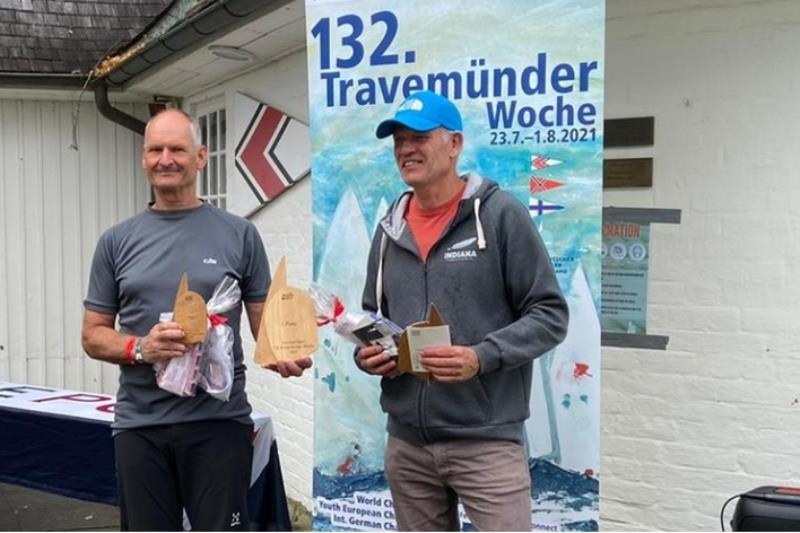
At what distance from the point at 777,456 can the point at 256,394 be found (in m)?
3.56

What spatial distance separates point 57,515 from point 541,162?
158 inches

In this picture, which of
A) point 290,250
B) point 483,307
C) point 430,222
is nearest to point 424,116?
point 430,222

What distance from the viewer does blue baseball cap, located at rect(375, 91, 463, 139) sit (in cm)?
235

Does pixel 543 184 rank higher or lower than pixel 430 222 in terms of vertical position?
higher

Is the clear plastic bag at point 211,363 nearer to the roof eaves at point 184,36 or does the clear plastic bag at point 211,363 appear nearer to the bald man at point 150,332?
the bald man at point 150,332

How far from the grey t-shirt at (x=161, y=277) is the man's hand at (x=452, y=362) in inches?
28.3

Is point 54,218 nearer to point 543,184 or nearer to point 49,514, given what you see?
point 49,514

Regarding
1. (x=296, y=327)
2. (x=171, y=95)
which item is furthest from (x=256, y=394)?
(x=296, y=327)

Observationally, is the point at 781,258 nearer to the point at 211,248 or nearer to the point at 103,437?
the point at 211,248

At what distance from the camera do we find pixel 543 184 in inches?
120

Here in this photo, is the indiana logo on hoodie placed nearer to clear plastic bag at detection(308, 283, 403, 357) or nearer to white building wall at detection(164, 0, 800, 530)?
clear plastic bag at detection(308, 283, 403, 357)

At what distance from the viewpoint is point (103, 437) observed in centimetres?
433

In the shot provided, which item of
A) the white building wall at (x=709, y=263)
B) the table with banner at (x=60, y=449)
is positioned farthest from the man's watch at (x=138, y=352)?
the white building wall at (x=709, y=263)

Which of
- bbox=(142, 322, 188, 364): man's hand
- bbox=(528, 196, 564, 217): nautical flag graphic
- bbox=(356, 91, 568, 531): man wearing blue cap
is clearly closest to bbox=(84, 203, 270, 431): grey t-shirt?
bbox=(142, 322, 188, 364): man's hand
